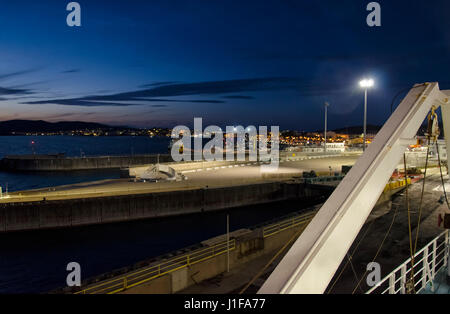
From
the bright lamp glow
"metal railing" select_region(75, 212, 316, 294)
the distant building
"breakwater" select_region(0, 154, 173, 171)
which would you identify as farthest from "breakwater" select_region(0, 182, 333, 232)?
the distant building

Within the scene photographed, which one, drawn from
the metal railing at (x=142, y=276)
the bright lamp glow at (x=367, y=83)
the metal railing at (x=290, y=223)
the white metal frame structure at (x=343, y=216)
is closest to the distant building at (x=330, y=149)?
the bright lamp glow at (x=367, y=83)

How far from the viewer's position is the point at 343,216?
319 cm

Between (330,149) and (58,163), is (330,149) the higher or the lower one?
the higher one

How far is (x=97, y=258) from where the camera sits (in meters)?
20.8

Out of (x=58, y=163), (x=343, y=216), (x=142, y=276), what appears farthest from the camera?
(x=58, y=163)

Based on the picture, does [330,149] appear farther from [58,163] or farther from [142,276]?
[142,276]

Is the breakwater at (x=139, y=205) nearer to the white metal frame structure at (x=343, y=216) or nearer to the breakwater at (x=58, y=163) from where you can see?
the white metal frame structure at (x=343, y=216)

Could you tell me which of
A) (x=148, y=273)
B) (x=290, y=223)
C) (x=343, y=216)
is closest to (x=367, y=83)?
(x=290, y=223)

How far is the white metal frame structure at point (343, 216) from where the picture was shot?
9.36 feet

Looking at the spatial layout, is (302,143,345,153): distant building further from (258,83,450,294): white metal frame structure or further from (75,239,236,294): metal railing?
(258,83,450,294): white metal frame structure

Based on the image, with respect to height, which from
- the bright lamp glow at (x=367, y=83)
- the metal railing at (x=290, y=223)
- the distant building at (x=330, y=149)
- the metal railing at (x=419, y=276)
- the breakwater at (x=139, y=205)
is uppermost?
the bright lamp glow at (x=367, y=83)
